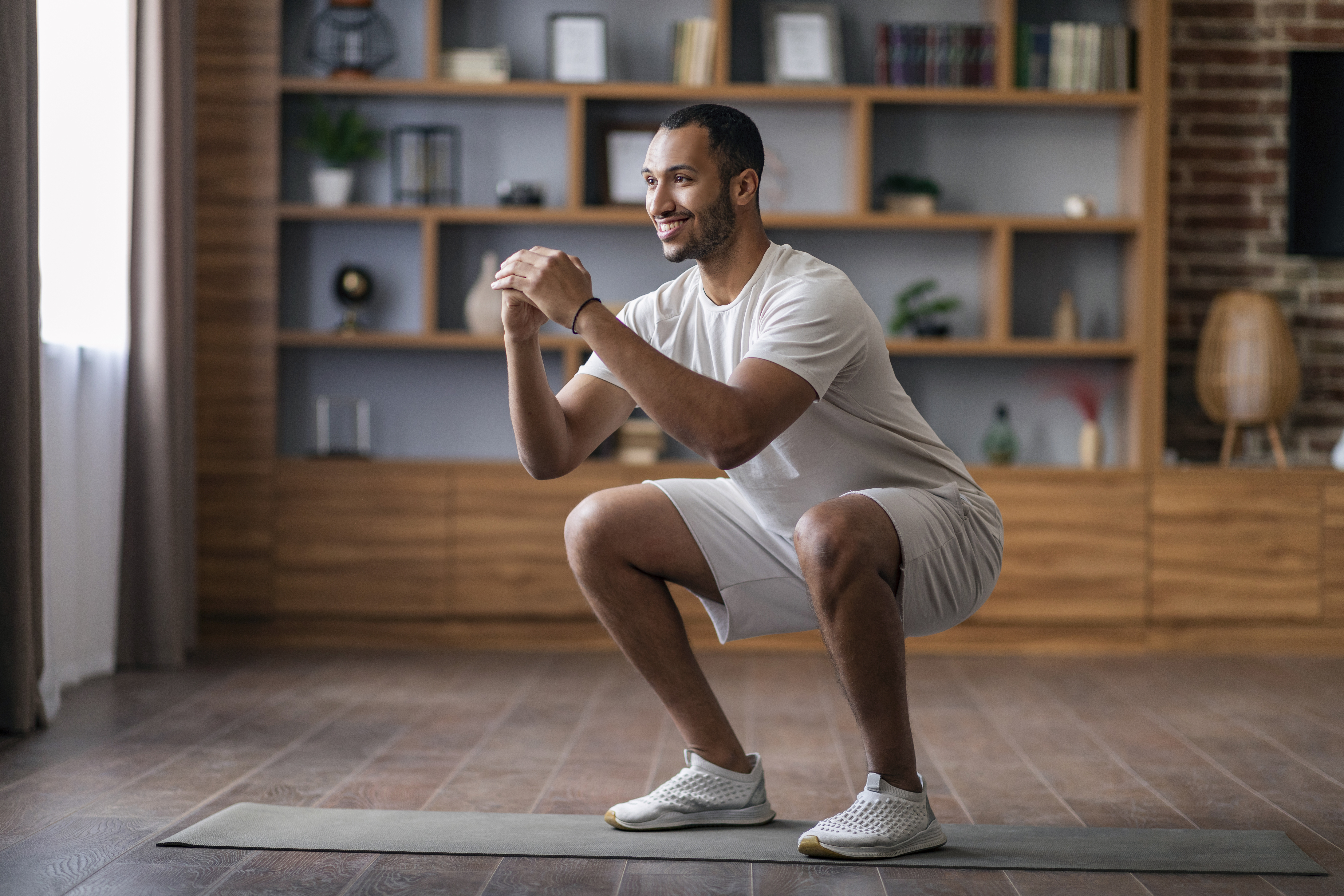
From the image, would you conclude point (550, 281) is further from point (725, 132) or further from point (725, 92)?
point (725, 92)

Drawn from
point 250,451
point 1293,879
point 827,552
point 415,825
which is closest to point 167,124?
point 250,451

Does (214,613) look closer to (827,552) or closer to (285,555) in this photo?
(285,555)

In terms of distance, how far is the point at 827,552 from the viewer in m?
1.70

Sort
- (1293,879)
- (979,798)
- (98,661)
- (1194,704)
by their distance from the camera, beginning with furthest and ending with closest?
(98,661) → (1194,704) → (979,798) → (1293,879)

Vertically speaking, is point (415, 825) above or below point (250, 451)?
below

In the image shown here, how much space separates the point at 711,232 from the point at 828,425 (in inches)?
13.0

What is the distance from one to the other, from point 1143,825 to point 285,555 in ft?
8.70

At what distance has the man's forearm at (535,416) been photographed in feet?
6.02

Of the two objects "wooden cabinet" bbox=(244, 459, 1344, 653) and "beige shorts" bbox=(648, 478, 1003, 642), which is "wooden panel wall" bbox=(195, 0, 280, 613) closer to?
"wooden cabinet" bbox=(244, 459, 1344, 653)

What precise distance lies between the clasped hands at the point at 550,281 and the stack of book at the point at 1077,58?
107 inches

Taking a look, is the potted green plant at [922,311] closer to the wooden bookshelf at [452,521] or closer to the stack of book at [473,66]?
the wooden bookshelf at [452,521]

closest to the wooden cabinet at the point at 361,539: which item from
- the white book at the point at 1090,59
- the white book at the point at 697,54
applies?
the white book at the point at 697,54

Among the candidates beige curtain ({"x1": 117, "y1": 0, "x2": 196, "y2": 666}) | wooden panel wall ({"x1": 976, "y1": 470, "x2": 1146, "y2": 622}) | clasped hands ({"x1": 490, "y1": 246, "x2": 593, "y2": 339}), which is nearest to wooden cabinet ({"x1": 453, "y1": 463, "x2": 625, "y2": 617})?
beige curtain ({"x1": 117, "y1": 0, "x2": 196, "y2": 666})

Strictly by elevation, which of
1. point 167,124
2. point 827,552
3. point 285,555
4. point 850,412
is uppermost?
point 167,124
